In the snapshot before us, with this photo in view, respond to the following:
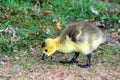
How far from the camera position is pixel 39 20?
20.2 feet

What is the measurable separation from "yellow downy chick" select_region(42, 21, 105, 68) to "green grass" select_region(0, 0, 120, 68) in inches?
9.0

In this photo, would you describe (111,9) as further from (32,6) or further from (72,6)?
(32,6)

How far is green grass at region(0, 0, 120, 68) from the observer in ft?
16.7

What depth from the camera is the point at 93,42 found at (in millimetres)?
4633

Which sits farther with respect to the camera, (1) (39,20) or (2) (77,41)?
(1) (39,20)

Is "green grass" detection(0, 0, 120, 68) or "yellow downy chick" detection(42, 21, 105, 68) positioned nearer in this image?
"yellow downy chick" detection(42, 21, 105, 68)

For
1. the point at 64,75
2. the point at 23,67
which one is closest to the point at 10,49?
the point at 23,67

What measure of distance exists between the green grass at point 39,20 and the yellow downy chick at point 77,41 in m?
0.23

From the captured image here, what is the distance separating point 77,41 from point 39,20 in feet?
5.66

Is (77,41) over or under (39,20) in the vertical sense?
over

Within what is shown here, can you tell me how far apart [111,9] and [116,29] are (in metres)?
0.73

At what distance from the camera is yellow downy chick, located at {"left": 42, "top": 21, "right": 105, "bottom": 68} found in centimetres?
454

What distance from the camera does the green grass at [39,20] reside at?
510 centimetres

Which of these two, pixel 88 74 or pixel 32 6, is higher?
pixel 32 6
